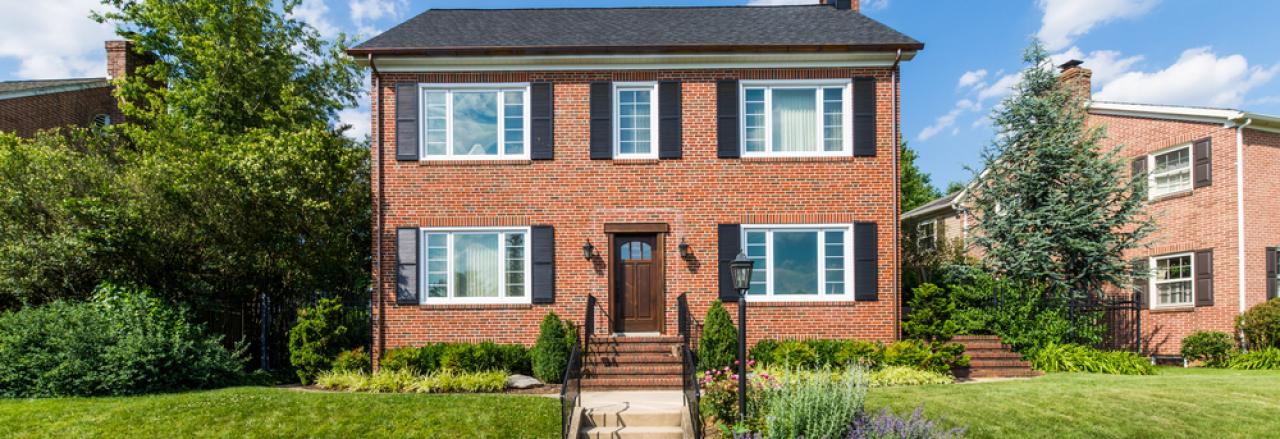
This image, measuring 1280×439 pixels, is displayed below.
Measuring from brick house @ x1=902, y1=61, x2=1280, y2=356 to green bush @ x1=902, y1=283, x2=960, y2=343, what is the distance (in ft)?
12.4

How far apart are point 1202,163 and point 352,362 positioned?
17428 millimetres

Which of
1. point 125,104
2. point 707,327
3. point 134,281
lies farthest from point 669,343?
point 125,104

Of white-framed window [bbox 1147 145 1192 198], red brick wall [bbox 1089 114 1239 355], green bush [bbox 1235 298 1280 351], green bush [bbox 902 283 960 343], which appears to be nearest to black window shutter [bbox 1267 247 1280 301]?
red brick wall [bbox 1089 114 1239 355]

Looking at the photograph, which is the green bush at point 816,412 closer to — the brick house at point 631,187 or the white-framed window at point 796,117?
the brick house at point 631,187

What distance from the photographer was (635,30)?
1296 centimetres

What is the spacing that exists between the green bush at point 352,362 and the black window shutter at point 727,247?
5.87m

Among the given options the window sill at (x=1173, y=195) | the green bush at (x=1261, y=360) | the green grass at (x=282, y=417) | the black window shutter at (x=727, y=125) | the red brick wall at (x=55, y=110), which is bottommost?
Answer: the green bush at (x=1261, y=360)

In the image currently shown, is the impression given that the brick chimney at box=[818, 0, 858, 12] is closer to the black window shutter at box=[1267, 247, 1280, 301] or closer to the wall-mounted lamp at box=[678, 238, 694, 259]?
the wall-mounted lamp at box=[678, 238, 694, 259]

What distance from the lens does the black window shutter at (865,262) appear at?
1183 centimetres

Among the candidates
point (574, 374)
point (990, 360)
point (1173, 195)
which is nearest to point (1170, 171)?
point (1173, 195)

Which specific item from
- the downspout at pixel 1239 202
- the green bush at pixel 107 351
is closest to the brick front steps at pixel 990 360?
the downspout at pixel 1239 202

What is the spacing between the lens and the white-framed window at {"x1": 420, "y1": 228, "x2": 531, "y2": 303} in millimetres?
11961

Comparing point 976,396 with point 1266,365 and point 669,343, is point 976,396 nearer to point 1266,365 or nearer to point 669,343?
point 669,343

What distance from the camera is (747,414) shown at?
7.48 meters
